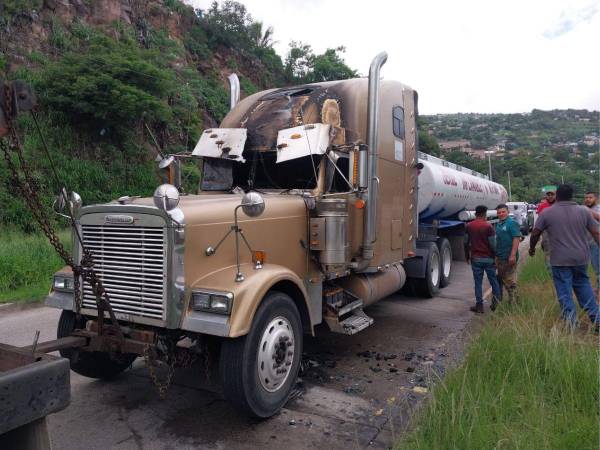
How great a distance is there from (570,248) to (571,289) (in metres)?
0.48

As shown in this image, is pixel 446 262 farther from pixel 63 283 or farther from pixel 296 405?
pixel 63 283

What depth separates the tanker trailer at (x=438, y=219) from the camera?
827 centimetres

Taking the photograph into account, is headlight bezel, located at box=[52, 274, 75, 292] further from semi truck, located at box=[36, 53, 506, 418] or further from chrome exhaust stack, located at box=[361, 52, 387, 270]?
chrome exhaust stack, located at box=[361, 52, 387, 270]

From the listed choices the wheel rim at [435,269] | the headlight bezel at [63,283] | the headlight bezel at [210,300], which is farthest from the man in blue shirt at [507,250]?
the headlight bezel at [63,283]

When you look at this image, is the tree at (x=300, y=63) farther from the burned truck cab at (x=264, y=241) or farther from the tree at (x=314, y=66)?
the burned truck cab at (x=264, y=241)

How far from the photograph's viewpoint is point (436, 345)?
5.87 meters

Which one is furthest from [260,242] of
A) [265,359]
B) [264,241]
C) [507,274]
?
[507,274]

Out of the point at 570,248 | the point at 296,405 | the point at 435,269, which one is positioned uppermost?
the point at 570,248

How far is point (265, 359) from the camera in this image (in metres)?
3.77

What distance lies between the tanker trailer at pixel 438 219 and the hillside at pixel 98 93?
4574 millimetres

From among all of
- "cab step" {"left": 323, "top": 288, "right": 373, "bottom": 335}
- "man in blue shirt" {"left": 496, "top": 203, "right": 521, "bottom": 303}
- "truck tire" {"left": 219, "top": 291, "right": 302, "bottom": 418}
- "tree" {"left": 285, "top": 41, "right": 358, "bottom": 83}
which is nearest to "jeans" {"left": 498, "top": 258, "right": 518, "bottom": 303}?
"man in blue shirt" {"left": 496, "top": 203, "right": 521, "bottom": 303}

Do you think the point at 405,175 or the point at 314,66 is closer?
the point at 405,175

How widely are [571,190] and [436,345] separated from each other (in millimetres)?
2394

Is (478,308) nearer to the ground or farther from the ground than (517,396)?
nearer to the ground
